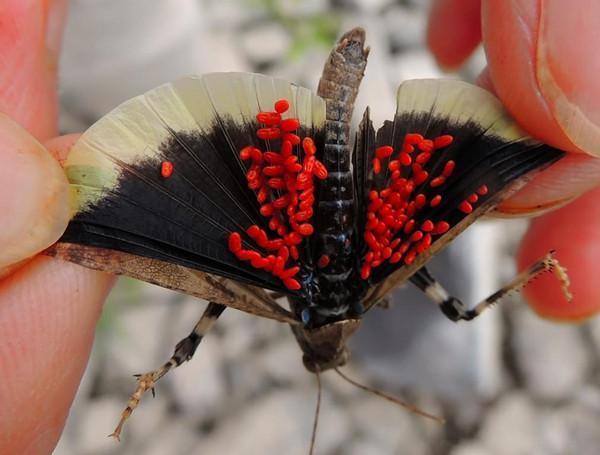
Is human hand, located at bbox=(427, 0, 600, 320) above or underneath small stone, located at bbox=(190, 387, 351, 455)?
above

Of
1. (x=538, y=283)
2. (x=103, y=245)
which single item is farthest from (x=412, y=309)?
(x=103, y=245)

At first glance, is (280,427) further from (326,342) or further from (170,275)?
(170,275)

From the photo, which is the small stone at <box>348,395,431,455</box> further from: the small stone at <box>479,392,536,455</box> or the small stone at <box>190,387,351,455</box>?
the small stone at <box>479,392,536,455</box>

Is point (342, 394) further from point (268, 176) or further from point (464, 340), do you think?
point (268, 176)

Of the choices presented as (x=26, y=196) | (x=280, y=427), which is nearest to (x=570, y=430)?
(x=280, y=427)

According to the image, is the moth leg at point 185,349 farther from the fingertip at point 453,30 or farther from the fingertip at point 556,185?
the fingertip at point 453,30

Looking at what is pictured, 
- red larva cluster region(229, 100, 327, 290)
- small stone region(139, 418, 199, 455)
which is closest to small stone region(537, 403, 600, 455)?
small stone region(139, 418, 199, 455)
